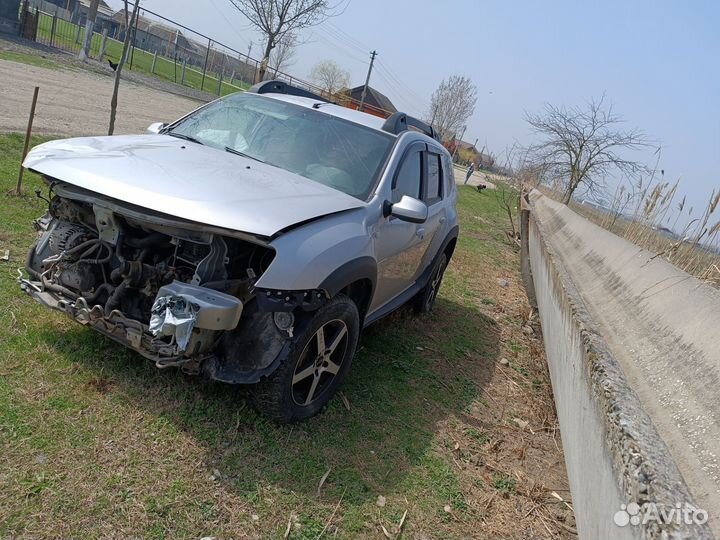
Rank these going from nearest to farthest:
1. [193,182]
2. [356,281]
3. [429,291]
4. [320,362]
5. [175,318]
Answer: [175,318]
[193,182]
[320,362]
[356,281]
[429,291]

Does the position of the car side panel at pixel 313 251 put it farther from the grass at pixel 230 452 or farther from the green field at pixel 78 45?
the green field at pixel 78 45

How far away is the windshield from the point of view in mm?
4012

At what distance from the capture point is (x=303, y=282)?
289 cm

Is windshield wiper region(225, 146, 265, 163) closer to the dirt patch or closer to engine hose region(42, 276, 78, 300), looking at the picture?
engine hose region(42, 276, 78, 300)

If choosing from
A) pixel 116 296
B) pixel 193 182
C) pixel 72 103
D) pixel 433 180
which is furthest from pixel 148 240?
pixel 72 103

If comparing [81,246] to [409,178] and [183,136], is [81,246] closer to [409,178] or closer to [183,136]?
[183,136]

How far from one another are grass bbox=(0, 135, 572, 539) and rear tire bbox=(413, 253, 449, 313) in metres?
1.08

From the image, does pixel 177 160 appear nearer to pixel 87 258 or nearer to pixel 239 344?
pixel 87 258

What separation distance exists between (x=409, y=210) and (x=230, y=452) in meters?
1.88

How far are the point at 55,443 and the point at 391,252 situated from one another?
240 cm

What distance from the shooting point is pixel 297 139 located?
4.25 meters

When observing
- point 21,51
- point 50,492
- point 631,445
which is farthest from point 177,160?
point 21,51

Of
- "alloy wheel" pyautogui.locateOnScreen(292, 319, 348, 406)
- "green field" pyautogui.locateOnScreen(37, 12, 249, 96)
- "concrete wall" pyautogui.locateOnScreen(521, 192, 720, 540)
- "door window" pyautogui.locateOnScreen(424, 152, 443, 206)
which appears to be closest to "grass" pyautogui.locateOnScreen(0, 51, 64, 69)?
"green field" pyautogui.locateOnScreen(37, 12, 249, 96)

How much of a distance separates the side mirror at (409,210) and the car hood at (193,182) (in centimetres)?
26
